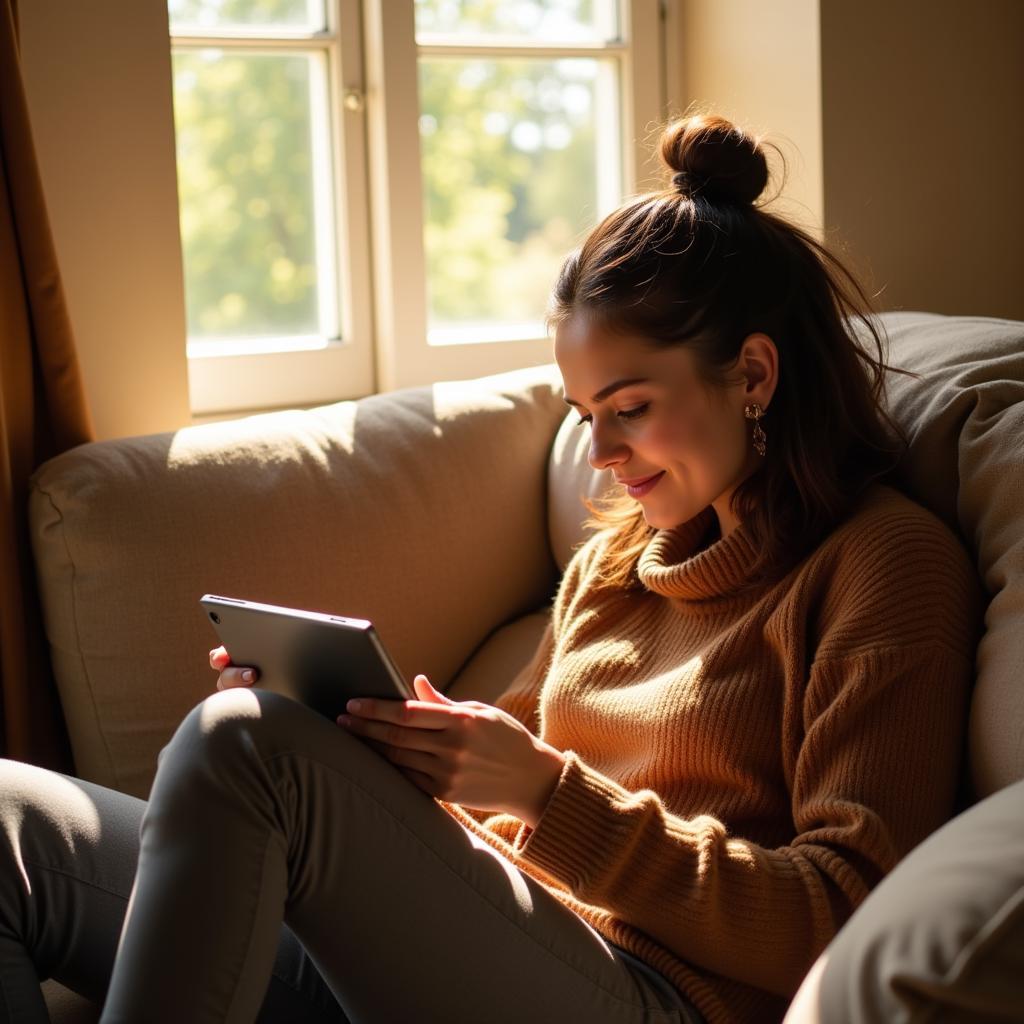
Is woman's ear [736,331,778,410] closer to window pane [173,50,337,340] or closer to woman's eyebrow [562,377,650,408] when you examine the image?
woman's eyebrow [562,377,650,408]

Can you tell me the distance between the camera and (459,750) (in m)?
1.13

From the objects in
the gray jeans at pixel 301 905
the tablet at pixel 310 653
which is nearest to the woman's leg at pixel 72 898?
the gray jeans at pixel 301 905

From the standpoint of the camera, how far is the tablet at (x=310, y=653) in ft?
3.46

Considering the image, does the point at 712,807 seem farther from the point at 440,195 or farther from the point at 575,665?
Result: the point at 440,195

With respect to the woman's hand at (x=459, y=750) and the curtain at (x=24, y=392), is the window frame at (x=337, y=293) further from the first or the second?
the woman's hand at (x=459, y=750)

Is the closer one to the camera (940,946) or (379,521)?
(940,946)

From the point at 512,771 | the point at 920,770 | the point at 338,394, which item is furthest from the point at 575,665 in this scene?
the point at 338,394

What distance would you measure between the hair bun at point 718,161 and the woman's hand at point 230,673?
0.67m

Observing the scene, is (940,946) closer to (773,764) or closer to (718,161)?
(773,764)

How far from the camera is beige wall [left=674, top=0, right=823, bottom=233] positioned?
88.2 inches

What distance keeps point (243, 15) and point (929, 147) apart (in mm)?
1219

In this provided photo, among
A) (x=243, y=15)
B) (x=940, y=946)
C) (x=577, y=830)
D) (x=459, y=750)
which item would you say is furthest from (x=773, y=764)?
(x=243, y=15)

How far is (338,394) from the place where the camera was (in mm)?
2354

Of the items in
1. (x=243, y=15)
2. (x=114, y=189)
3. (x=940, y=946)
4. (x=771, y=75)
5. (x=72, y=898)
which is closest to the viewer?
(x=940, y=946)
